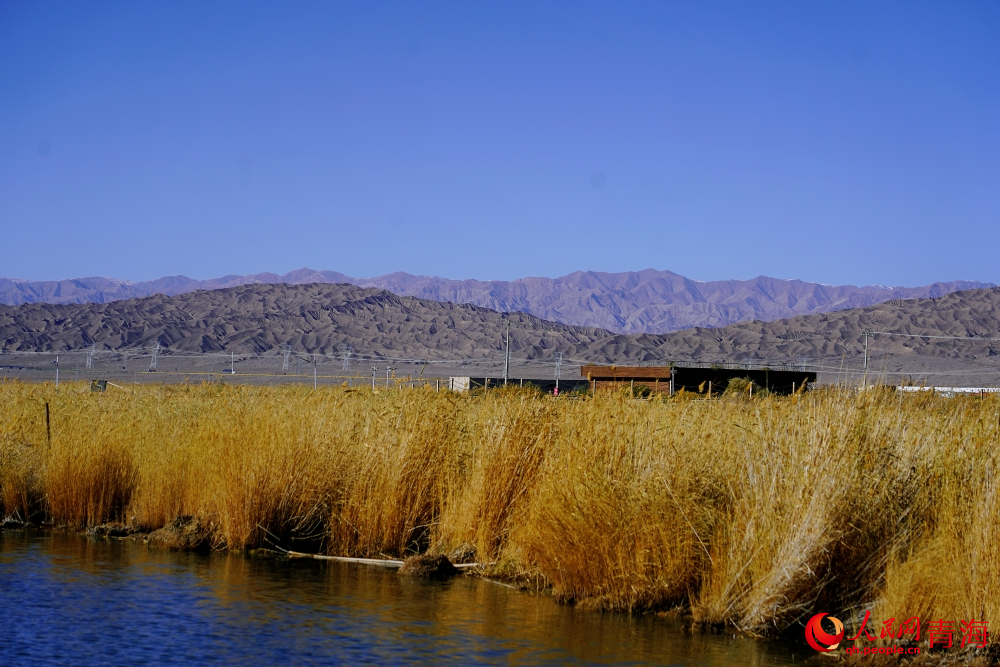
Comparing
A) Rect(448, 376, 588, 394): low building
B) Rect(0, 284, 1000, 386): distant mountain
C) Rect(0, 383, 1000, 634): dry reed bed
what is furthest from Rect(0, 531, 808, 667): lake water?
Rect(0, 284, 1000, 386): distant mountain

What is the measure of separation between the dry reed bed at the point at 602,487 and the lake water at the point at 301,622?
0.57 m

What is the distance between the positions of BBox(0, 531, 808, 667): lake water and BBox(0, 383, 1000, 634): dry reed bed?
1.88 feet

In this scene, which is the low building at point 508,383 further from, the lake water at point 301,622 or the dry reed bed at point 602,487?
the lake water at point 301,622

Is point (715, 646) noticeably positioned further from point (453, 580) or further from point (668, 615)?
point (453, 580)

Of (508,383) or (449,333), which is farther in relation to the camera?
(449,333)

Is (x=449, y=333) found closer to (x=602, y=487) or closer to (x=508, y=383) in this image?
(x=508, y=383)

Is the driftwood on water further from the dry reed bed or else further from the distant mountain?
the distant mountain

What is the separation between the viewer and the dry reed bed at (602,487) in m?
9.62

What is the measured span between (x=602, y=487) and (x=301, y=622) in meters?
3.30

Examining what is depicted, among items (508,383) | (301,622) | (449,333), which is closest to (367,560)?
(301,622)

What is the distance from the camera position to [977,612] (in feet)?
28.6

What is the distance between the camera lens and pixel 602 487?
35.6 feet

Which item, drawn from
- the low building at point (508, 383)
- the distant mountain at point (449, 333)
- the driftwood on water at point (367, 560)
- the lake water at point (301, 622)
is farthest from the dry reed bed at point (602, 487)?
the distant mountain at point (449, 333)

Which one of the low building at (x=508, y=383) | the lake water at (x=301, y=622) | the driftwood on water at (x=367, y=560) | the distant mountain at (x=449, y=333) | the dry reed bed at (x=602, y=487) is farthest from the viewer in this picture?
the distant mountain at (x=449, y=333)
